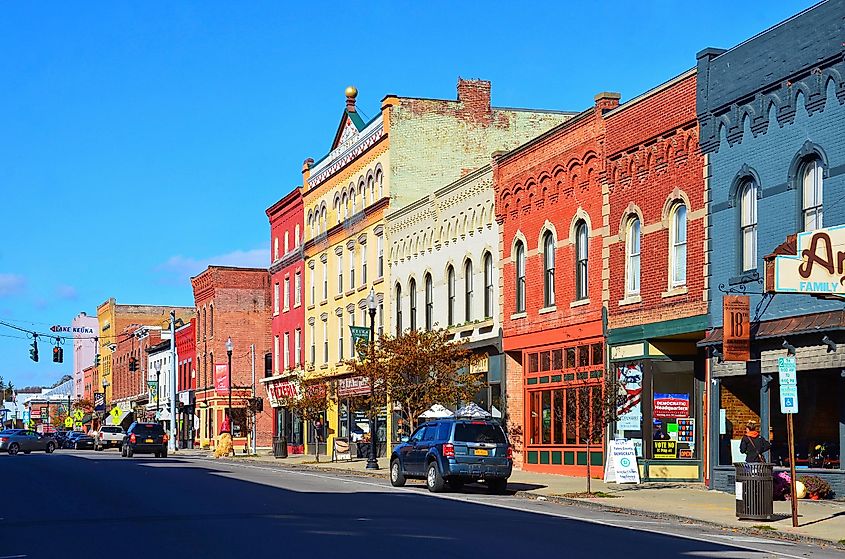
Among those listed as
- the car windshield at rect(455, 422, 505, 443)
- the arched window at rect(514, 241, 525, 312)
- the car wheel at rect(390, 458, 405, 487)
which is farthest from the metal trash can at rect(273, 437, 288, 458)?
the car windshield at rect(455, 422, 505, 443)

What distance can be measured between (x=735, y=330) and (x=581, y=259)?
964 cm

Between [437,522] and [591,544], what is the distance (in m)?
3.62

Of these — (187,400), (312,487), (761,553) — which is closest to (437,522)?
(761,553)

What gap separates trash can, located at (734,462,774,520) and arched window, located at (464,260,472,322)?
22.3m

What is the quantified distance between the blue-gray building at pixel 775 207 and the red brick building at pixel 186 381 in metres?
61.7

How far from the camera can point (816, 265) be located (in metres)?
21.8

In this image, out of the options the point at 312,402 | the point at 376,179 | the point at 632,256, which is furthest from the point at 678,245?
the point at 376,179

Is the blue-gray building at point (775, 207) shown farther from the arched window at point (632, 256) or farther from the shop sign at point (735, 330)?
the arched window at point (632, 256)

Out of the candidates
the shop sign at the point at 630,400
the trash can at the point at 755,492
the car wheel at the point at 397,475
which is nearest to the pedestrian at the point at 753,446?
the trash can at the point at 755,492

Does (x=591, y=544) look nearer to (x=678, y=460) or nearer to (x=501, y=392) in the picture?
(x=678, y=460)

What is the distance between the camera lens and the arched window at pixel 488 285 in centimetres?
4144

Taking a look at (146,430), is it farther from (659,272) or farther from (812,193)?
(812,193)

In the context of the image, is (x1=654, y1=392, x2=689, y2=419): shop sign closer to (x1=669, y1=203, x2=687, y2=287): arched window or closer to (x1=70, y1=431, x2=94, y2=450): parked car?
(x1=669, y1=203, x2=687, y2=287): arched window

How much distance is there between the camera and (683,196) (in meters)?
29.8
